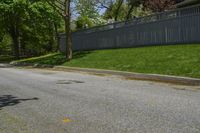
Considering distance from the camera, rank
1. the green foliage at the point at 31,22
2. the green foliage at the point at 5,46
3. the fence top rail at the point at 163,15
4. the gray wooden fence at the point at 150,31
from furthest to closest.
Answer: the green foliage at the point at 5,46, the green foliage at the point at 31,22, the fence top rail at the point at 163,15, the gray wooden fence at the point at 150,31

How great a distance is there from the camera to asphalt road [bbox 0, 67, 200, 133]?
26.9ft

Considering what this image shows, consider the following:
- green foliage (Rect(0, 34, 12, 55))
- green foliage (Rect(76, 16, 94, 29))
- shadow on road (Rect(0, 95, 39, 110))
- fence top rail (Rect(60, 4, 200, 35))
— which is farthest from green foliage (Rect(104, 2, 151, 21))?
shadow on road (Rect(0, 95, 39, 110))

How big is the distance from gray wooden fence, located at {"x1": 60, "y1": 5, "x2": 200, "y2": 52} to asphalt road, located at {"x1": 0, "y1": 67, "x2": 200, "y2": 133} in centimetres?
1138

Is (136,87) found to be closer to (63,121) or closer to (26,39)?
(63,121)

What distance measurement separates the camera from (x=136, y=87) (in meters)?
14.9

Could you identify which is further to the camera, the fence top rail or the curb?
the fence top rail

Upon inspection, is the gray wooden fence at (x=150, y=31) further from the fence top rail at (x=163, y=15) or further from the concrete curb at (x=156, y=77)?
the concrete curb at (x=156, y=77)

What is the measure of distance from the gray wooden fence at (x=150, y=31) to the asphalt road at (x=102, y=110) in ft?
37.3

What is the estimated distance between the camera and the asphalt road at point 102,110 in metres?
8.20

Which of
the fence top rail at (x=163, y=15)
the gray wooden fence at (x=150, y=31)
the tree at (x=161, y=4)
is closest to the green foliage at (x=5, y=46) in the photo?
the tree at (x=161, y=4)

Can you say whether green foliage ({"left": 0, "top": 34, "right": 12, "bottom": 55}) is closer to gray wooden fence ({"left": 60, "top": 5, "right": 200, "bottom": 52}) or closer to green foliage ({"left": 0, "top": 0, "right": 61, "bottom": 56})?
green foliage ({"left": 0, "top": 0, "right": 61, "bottom": 56})

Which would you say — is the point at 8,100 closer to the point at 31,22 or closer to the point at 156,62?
the point at 156,62

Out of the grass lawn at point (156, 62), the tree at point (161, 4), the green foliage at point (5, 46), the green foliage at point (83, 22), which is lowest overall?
the grass lawn at point (156, 62)

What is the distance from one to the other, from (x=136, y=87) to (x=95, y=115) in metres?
5.60
